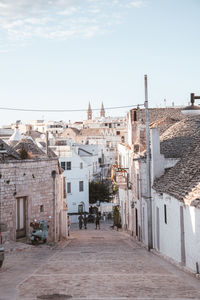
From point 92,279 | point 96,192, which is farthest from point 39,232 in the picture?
point 96,192

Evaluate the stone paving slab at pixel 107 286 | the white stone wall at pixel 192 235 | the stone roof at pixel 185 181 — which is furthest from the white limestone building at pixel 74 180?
the stone paving slab at pixel 107 286

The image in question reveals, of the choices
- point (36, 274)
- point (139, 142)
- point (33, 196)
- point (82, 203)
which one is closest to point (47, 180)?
point (33, 196)

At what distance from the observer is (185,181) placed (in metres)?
17.2

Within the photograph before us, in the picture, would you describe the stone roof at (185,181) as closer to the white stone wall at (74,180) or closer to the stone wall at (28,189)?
the stone wall at (28,189)

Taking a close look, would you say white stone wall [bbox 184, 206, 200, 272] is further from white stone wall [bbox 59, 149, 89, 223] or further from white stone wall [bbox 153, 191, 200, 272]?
white stone wall [bbox 59, 149, 89, 223]

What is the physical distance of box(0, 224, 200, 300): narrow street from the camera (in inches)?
400

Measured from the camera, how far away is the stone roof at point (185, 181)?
48.2 ft

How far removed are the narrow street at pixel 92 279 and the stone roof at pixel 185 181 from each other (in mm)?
2552

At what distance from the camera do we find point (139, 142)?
32.8m

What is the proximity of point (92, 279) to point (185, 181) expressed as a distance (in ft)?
22.1

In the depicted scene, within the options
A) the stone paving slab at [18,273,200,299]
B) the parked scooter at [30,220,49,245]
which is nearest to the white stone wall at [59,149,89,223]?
the parked scooter at [30,220,49,245]

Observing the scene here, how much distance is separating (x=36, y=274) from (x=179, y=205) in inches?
240

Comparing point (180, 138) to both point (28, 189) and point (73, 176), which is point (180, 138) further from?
point (73, 176)

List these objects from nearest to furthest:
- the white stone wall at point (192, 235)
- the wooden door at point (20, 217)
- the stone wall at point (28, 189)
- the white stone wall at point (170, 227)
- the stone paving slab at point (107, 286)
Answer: the stone paving slab at point (107, 286), the white stone wall at point (192, 235), the white stone wall at point (170, 227), the stone wall at point (28, 189), the wooden door at point (20, 217)
